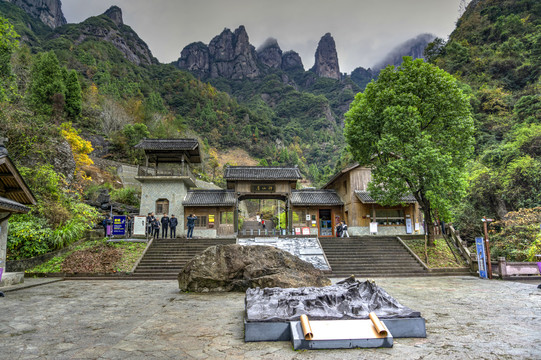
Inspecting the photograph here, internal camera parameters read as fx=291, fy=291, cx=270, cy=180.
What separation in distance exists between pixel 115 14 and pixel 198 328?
109766 millimetres

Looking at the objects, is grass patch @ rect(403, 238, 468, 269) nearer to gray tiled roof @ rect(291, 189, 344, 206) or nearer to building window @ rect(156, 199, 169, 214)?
gray tiled roof @ rect(291, 189, 344, 206)

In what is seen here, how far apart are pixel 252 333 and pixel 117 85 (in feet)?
170

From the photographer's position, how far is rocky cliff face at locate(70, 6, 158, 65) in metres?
70.1

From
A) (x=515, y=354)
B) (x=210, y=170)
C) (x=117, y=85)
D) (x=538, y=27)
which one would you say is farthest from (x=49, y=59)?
(x=538, y=27)

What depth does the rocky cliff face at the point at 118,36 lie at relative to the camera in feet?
230

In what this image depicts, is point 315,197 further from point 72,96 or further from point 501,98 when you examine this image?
point 72,96

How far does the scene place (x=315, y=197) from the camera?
2202cm

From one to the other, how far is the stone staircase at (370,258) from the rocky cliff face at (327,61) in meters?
134

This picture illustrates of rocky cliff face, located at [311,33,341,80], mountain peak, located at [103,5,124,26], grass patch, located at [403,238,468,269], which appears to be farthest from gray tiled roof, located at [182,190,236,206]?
rocky cliff face, located at [311,33,341,80]

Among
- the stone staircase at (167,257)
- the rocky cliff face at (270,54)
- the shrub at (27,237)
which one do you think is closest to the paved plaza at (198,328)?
the stone staircase at (167,257)

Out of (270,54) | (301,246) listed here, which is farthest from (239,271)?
(270,54)

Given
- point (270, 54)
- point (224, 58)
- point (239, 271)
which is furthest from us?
point (270, 54)

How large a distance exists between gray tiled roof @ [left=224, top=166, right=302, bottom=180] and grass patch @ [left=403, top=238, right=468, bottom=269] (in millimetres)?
8751

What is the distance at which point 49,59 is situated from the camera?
1128 inches
